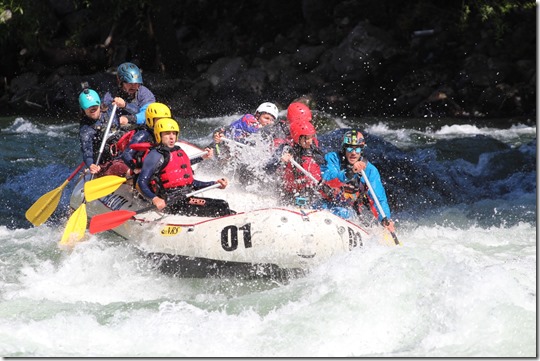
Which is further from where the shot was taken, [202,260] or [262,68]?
[262,68]

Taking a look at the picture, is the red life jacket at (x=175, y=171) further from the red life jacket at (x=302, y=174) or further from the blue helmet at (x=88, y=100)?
the blue helmet at (x=88, y=100)

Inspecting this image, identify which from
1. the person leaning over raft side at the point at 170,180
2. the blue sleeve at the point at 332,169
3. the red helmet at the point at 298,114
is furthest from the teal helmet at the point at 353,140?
the person leaning over raft side at the point at 170,180

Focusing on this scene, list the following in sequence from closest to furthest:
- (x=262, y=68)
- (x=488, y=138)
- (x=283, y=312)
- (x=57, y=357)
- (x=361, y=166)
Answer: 1. (x=57, y=357)
2. (x=283, y=312)
3. (x=361, y=166)
4. (x=488, y=138)
5. (x=262, y=68)

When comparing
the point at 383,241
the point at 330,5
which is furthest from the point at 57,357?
the point at 330,5

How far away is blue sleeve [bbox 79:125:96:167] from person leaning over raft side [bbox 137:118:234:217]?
117 centimetres

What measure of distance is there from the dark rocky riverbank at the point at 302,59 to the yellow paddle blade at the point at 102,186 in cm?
805

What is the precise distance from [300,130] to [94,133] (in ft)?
7.31

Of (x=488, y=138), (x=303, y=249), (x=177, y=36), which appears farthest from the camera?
(x=177, y=36)

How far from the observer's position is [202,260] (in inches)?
291

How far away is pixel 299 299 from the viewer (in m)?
6.80

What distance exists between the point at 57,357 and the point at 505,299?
3.31 meters

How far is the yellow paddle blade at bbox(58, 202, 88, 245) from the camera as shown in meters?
8.15

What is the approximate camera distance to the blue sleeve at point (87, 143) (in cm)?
865

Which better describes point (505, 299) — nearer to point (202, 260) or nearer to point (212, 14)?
point (202, 260)
